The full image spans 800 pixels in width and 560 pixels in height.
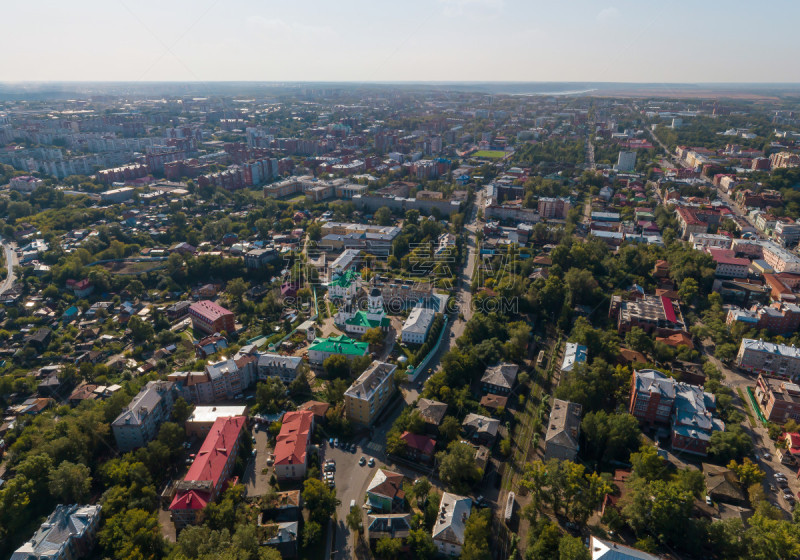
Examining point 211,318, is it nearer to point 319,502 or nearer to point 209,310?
point 209,310

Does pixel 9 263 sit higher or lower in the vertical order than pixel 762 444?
higher

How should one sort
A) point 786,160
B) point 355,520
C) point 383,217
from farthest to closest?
point 786,160
point 383,217
point 355,520

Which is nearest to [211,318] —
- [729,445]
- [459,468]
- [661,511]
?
[459,468]

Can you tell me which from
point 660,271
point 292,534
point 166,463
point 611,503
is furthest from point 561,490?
point 660,271

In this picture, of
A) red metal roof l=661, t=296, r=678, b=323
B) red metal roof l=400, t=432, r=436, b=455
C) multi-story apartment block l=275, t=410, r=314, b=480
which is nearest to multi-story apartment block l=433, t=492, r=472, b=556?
red metal roof l=400, t=432, r=436, b=455

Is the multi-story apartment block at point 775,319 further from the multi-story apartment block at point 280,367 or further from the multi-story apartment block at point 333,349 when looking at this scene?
the multi-story apartment block at point 280,367

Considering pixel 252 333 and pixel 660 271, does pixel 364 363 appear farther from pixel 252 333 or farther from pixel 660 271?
pixel 660 271

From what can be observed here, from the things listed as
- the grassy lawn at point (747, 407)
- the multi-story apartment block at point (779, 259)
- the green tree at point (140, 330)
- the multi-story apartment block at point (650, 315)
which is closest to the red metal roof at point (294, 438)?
the green tree at point (140, 330)

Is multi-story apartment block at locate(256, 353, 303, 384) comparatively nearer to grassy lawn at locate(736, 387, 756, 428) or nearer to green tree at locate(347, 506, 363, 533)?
green tree at locate(347, 506, 363, 533)
